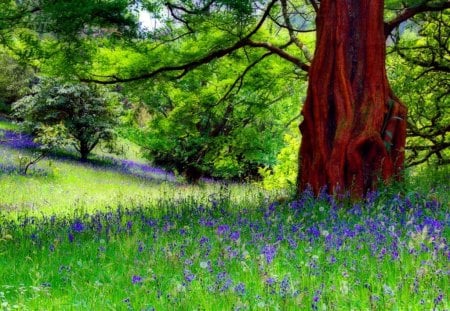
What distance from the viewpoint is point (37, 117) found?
80.2 feet

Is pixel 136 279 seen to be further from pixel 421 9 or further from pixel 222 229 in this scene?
pixel 421 9

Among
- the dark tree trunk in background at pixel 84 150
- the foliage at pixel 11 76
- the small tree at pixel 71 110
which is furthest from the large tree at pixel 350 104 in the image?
the foliage at pixel 11 76

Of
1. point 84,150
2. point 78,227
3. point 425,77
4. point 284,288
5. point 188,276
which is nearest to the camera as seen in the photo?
point 284,288

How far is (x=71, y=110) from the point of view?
24469 millimetres

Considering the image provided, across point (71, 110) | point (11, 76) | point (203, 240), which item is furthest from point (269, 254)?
point (11, 76)

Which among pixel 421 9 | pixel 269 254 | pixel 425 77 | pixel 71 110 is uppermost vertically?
pixel 421 9

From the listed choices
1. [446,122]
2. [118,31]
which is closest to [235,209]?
[118,31]

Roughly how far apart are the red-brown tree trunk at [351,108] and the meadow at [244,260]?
1.45ft

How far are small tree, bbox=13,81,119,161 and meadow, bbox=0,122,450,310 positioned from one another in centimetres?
1840

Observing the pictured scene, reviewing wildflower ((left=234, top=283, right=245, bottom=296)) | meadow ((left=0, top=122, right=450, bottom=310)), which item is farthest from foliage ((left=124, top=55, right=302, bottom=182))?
wildflower ((left=234, top=283, right=245, bottom=296))

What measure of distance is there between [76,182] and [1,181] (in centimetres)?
356

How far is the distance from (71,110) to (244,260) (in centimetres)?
2201

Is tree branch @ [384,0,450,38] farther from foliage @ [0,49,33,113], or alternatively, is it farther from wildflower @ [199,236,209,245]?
foliage @ [0,49,33,113]

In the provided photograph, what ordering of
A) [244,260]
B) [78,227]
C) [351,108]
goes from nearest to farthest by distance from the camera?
[244,260], [78,227], [351,108]
